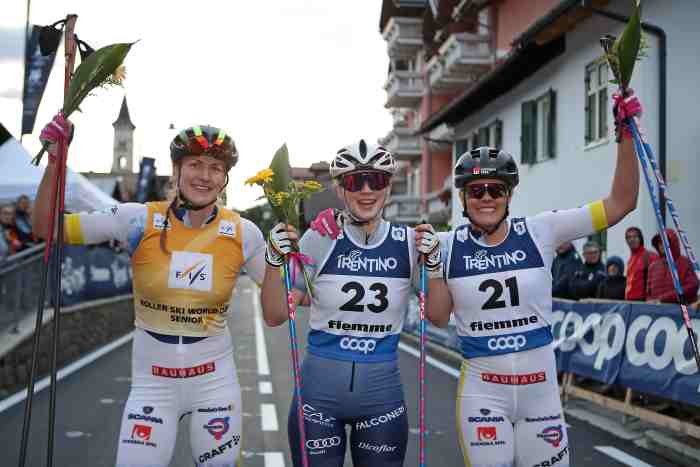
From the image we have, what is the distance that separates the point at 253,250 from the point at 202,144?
694 millimetres

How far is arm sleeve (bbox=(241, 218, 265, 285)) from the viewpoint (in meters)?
4.72

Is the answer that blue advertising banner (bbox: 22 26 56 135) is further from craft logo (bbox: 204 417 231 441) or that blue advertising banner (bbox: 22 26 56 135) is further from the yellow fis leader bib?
craft logo (bbox: 204 417 231 441)

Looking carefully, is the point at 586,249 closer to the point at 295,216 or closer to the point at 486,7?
the point at 295,216

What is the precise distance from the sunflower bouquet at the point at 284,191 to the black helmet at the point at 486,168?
0.92m

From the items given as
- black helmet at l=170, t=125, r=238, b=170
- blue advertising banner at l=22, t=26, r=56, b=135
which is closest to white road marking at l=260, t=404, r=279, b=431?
black helmet at l=170, t=125, r=238, b=170

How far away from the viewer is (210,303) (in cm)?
453

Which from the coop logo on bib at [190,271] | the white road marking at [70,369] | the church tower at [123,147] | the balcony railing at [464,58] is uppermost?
the church tower at [123,147]

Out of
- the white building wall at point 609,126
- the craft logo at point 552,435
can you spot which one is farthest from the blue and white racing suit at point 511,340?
the white building wall at point 609,126

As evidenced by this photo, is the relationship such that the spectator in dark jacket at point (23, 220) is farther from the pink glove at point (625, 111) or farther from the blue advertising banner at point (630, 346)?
the pink glove at point (625, 111)

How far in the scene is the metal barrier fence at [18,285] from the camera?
11852mm

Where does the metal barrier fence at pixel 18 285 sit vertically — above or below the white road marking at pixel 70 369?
above

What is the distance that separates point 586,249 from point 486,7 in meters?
22.1

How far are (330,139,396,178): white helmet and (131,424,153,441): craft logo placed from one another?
1.71 meters

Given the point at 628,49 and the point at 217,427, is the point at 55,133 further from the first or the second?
the point at 628,49
